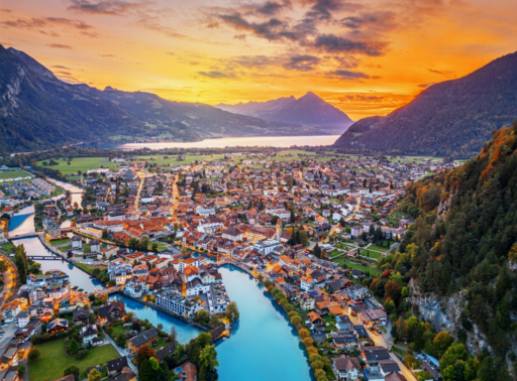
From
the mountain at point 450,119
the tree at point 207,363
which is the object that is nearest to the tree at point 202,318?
the tree at point 207,363

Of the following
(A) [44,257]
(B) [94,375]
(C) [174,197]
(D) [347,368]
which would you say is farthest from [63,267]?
(C) [174,197]

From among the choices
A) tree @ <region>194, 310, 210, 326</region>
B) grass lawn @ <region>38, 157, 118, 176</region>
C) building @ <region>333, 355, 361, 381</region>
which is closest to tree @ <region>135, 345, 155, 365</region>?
tree @ <region>194, 310, 210, 326</region>

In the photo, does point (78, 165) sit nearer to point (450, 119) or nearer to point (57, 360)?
point (57, 360)

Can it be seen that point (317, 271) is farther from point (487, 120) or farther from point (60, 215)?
point (487, 120)

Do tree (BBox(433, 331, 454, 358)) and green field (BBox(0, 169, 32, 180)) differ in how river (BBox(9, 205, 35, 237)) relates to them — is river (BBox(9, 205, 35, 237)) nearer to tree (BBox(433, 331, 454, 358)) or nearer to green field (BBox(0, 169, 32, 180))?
green field (BBox(0, 169, 32, 180))

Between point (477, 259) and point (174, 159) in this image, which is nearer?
point (477, 259)

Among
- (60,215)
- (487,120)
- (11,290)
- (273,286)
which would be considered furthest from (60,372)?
(487,120)
